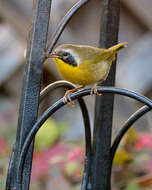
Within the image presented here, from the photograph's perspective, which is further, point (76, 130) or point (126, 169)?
point (76, 130)

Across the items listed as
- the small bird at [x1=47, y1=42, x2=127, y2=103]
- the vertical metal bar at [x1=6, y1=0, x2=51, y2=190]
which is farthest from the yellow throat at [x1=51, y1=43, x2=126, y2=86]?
the vertical metal bar at [x1=6, y1=0, x2=51, y2=190]

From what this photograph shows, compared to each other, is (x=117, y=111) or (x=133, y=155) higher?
(x=117, y=111)

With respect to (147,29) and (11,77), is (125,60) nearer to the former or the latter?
(147,29)

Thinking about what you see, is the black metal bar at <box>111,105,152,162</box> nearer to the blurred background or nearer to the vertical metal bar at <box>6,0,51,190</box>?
the vertical metal bar at <box>6,0,51,190</box>

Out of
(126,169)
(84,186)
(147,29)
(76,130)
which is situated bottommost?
(84,186)

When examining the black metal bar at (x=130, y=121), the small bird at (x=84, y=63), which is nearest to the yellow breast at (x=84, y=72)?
the small bird at (x=84, y=63)

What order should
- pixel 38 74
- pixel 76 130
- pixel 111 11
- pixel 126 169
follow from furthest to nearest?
1. pixel 76 130
2. pixel 126 169
3. pixel 111 11
4. pixel 38 74

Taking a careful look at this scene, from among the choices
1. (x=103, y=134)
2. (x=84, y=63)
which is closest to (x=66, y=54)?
(x=84, y=63)

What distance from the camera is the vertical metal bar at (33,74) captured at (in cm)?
82

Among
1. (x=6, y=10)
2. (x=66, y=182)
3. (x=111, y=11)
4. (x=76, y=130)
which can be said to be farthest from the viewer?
(x=76, y=130)

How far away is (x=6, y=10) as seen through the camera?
186 cm

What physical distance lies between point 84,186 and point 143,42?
109 cm

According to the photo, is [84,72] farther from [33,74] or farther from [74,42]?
[74,42]

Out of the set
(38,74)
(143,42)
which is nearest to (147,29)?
(143,42)
